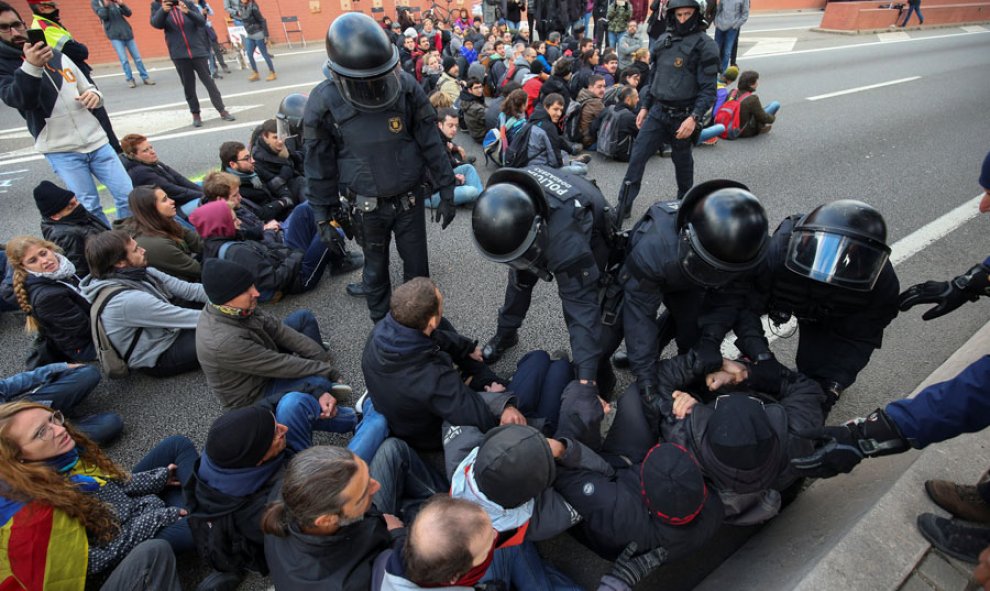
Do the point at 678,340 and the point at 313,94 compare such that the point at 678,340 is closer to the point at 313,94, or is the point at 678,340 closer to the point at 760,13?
the point at 313,94

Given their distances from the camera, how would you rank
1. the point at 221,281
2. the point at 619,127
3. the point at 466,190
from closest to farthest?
the point at 221,281 → the point at 466,190 → the point at 619,127

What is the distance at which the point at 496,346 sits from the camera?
11.2 ft

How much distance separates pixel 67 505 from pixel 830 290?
337 centimetres

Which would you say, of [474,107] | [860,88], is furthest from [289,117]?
[860,88]

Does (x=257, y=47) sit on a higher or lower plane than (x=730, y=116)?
higher

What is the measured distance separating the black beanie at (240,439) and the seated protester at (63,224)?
2.55 m

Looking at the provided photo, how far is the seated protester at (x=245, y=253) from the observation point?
3.56 meters

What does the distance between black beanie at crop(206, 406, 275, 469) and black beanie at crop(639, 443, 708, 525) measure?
5.03 feet

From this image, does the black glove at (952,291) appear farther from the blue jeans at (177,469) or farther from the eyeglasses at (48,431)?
the eyeglasses at (48,431)

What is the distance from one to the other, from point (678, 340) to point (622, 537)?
1453 mm

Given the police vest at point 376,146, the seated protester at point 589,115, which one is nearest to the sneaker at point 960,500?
the police vest at point 376,146

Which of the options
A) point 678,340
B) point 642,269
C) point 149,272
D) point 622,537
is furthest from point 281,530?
point 149,272

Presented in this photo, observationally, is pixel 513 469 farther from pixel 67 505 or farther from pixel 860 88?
pixel 860 88

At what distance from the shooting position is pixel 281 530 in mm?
1688
